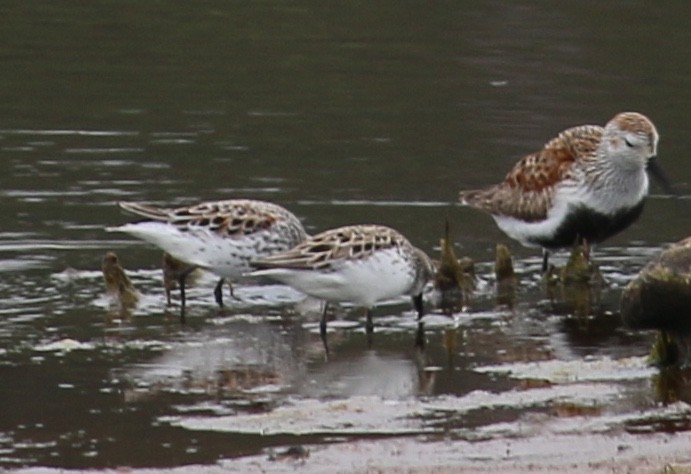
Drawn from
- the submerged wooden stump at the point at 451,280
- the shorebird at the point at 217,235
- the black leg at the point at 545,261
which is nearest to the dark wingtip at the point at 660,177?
the black leg at the point at 545,261

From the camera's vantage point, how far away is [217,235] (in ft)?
41.1

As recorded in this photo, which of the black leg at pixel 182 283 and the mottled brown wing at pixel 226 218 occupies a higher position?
the mottled brown wing at pixel 226 218

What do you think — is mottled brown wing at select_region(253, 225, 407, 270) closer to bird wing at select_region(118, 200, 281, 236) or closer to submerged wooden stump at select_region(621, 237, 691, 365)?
bird wing at select_region(118, 200, 281, 236)

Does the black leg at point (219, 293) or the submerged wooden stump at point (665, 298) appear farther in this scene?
the black leg at point (219, 293)

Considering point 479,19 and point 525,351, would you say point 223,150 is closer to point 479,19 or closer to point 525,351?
point 525,351

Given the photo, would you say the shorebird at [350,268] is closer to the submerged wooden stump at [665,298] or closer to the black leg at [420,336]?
the black leg at [420,336]

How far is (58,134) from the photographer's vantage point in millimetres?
18344

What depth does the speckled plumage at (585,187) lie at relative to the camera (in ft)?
44.8

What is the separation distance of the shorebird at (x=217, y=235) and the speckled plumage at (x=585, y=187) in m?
2.06

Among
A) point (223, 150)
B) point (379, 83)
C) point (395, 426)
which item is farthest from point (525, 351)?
point (379, 83)

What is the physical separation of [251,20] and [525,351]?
14345mm

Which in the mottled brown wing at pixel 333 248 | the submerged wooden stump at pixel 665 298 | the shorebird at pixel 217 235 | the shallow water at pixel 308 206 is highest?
the submerged wooden stump at pixel 665 298

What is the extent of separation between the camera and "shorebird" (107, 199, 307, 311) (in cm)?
1252

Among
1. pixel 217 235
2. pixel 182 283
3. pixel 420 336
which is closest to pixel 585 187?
pixel 420 336
